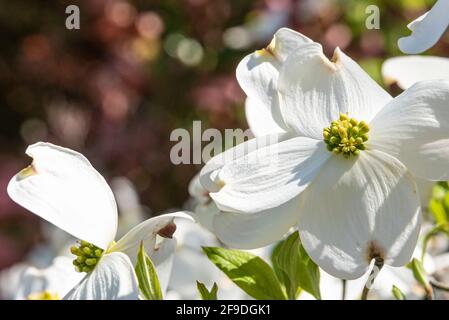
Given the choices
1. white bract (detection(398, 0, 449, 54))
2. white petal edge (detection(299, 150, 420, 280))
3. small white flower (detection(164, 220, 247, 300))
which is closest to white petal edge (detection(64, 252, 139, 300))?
white petal edge (detection(299, 150, 420, 280))

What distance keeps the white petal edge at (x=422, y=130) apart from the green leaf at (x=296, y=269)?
0.31 feet

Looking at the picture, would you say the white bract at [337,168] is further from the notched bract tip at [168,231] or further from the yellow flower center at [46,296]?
the yellow flower center at [46,296]

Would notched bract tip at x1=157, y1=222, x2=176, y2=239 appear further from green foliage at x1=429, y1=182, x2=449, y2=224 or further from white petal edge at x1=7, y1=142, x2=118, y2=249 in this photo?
green foliage at x1=429, y1=182, x2=449, y2=224

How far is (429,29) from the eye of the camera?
1.72 ft

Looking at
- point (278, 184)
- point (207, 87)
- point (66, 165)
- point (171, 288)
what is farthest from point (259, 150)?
point (207, 87)

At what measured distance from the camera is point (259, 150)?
0.55 m

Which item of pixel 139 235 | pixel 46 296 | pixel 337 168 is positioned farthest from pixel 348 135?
pixel 46 296

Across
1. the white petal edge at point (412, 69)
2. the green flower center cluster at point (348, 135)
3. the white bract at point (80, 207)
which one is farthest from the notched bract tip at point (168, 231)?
the white petal edge at point (412, 69)

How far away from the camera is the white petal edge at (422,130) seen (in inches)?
20.6

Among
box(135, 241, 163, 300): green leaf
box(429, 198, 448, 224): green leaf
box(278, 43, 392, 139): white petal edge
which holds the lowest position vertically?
box(135, 241, 163, 300): green leaf

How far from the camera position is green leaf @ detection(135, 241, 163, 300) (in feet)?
1.75

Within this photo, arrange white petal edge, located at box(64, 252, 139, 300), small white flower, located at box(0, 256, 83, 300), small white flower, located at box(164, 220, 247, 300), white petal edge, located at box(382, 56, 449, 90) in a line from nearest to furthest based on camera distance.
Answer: white petal edge, located at box(64, 252, 139, 300)
white petal edge, located at box(382, 56, 449, 90)
small white flower, located at box(0, 256, 83, 300)
small white flower, located at box(164, 220, 247, 300)

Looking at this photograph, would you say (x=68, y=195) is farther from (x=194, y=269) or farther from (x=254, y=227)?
(x=194, y=269)

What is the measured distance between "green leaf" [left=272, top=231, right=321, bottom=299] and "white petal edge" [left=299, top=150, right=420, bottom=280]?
5cm
